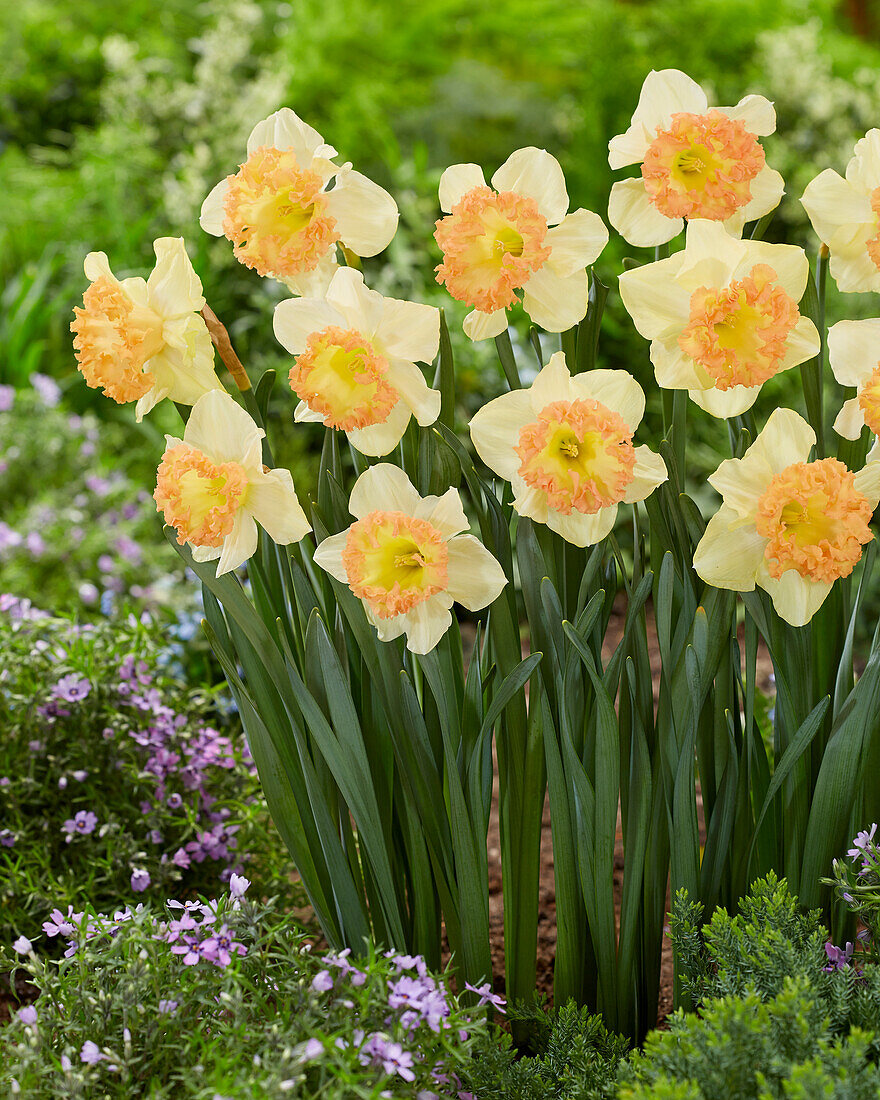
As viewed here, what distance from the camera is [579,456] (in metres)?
0.83

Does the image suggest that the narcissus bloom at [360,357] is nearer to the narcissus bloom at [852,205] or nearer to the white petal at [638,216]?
the white petal at [638,216]

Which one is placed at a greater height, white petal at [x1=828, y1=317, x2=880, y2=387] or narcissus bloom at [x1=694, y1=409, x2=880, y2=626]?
white petal at [x1=828, y1=317, x2=880, y2=387]

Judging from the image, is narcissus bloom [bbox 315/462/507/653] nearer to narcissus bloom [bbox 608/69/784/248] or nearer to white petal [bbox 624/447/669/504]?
white petal [bbox 624/447/669/504]

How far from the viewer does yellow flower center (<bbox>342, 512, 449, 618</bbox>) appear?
83 centimetres

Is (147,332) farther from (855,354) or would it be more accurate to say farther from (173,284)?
(855,354)

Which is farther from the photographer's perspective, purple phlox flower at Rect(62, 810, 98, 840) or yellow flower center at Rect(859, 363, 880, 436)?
purple phlox flower at Rect(62, 810, 98, 840)

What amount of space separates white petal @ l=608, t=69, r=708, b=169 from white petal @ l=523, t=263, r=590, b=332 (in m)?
0.13

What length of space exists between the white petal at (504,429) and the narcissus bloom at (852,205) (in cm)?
31

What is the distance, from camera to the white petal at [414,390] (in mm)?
870

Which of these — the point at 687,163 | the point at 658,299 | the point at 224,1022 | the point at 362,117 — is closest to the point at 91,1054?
the point at 224,1022

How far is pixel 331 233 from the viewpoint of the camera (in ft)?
2.90

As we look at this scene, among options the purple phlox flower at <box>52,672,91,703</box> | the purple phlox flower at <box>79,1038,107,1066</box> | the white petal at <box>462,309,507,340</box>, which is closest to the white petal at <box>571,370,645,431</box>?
the white petal at <box>462,309,507,340</box>

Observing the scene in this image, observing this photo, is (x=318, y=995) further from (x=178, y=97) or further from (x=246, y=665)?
(x=178, y=97)

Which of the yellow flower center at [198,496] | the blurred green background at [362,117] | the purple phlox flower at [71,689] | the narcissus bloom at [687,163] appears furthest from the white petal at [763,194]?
the blurred green background at [362,117]
